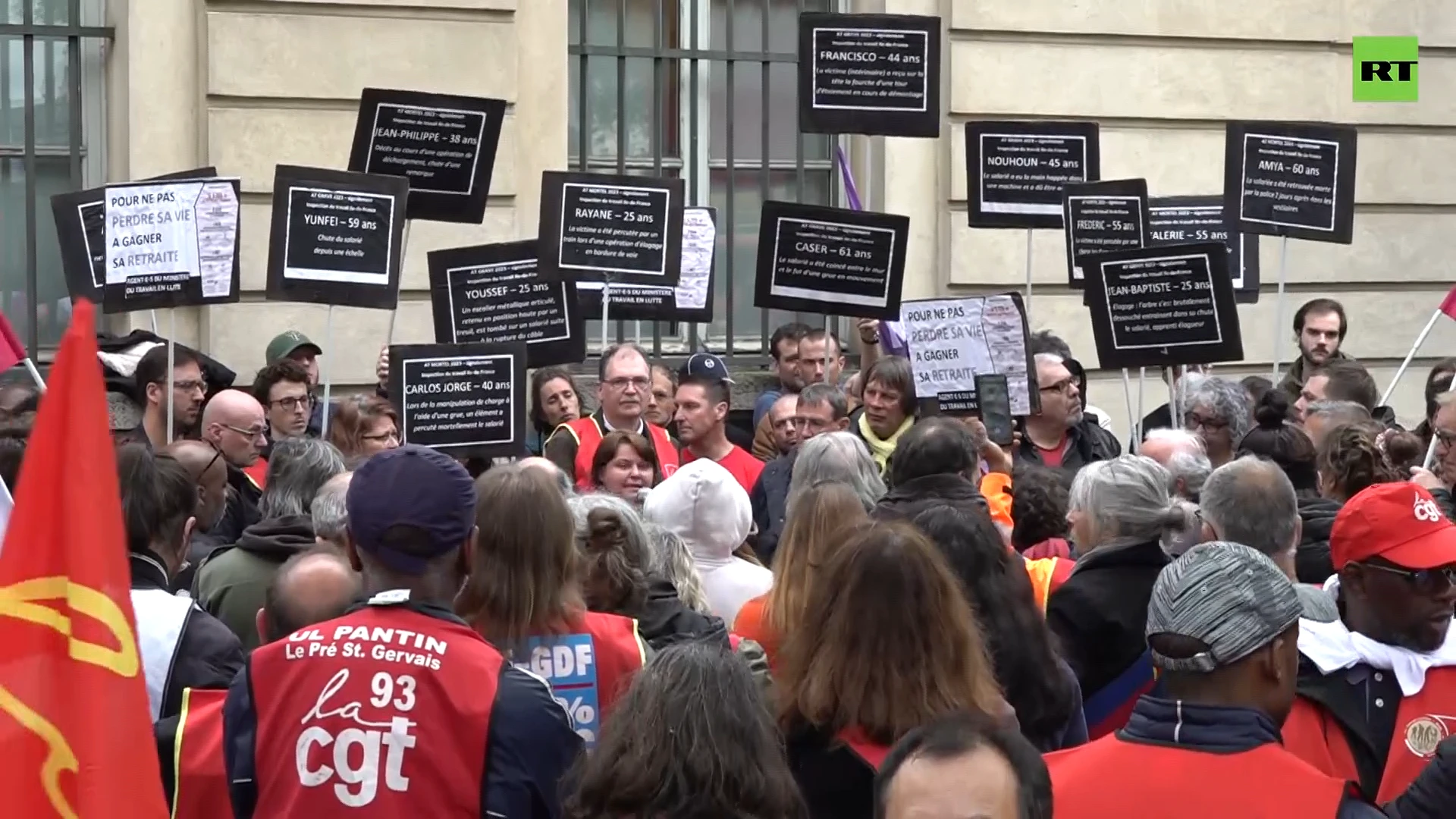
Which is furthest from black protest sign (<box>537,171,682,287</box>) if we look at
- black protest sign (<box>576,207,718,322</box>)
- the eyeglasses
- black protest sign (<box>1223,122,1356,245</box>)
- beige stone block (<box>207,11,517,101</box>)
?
the eyeglasses

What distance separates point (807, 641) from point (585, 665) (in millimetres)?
456

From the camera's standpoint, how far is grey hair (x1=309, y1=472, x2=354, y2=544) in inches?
186

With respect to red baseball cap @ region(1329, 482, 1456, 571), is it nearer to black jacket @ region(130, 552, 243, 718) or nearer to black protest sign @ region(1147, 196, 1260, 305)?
black jacket @ region(130, 552, 243, 718)

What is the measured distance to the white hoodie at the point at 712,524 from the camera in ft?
17.1

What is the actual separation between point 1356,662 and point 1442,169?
10.0 m

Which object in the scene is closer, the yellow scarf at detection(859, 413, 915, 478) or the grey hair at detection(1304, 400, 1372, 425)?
the grey hair at detection(1304, 400, 1372, 425)

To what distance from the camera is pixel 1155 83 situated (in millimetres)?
12383

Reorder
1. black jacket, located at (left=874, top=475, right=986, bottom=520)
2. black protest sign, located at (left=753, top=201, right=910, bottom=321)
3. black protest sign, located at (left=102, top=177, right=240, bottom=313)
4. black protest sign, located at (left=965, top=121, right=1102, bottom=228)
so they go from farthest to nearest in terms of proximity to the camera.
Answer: black protest sign, located at (left=965, top=121, right=1102, bottom=228), black protest sign, located at (left=753, top=201, right=910, bottom=321), black protest sign, located at (left=102, top=177, right=240, bottom=313), black jacket, located at (left=874, top=475, right=986, bottom=520)

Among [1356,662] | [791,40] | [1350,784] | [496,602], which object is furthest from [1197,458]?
[791,40]

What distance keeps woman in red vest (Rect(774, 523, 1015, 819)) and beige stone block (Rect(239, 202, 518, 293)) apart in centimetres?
676

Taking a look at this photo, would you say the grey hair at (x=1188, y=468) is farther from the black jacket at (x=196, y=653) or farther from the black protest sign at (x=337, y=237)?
the black protest sign at (x=337, y=237)

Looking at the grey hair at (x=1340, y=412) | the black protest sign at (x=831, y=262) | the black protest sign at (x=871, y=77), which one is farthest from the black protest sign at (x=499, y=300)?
the grey hair at (x=1340, y=412)

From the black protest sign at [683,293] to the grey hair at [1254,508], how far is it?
14.2ft

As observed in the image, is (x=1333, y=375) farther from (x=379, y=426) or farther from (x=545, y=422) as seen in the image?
(x=379, y=426)
